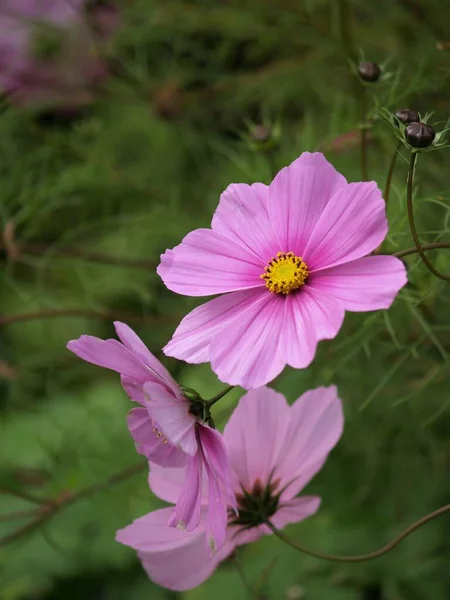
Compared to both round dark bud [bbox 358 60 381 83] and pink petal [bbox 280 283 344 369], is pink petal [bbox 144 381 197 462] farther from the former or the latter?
round dark bud [bbox 358 60 381 83]

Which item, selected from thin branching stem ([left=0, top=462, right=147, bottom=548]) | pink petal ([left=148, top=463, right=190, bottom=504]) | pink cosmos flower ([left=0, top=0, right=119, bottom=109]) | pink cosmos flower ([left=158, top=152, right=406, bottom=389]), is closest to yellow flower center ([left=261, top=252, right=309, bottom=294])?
pink cosmos flower ([left=158, top=152, right=406, bottom=389])

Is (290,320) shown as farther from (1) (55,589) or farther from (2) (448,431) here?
(1) (55,589)

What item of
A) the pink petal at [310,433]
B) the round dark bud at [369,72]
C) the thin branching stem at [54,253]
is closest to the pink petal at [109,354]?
the pink petal at [310,433]

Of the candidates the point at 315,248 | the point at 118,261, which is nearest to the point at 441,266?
the point at 315,248

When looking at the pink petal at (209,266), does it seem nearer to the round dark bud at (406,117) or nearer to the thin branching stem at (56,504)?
the round dark bud at (406,117)

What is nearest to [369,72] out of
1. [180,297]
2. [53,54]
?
[180,297]

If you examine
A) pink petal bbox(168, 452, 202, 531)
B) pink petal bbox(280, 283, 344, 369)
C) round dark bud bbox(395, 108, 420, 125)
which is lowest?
pink petal bbox(168, 452, 202, 531)
